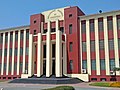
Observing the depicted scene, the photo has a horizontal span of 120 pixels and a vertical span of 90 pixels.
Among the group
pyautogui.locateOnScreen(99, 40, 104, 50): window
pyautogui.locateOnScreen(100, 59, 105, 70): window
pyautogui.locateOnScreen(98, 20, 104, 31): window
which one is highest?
pyautogui.locateOnScreen(98, 20, 104, 31): window

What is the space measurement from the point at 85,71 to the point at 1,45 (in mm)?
23982

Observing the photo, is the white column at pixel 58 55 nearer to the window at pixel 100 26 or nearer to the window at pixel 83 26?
the window at pixel 83 26

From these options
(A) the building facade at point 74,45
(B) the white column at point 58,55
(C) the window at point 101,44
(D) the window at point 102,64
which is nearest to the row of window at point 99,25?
(A) the building facade at point 74,45

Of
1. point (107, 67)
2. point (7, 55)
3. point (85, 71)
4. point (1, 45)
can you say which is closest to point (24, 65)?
point (7, 55)

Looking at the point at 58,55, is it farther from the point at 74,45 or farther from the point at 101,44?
the point at 101,44

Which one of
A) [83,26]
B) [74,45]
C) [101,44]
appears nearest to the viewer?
[101,44]

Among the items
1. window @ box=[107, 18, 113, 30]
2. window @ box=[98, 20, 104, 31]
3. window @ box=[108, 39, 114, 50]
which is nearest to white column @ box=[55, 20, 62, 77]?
window @ box=[98, 20, 104, 31]

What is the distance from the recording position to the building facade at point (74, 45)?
36375 millimetres

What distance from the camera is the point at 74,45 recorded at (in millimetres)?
39219

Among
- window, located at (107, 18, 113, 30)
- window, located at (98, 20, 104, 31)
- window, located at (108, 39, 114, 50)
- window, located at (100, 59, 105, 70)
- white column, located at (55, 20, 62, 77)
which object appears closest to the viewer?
window, located at (108, 39, 114, 50)

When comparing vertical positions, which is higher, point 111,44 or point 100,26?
point 100,26

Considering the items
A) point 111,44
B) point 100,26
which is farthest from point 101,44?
point 100,26

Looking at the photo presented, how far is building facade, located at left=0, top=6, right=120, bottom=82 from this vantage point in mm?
36375

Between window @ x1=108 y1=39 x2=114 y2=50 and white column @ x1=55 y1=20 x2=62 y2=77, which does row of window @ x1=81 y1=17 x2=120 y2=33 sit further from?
white column @ x1=55 y1=20 x2=62 y2=77
